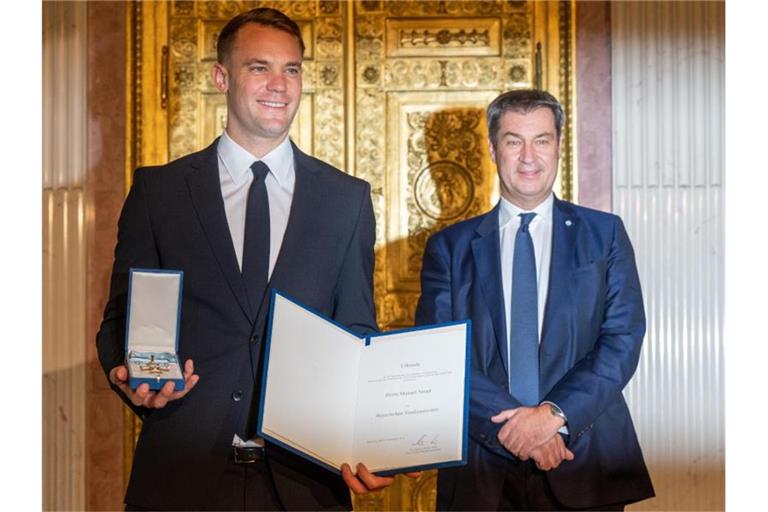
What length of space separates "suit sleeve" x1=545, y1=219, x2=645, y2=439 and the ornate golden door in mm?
1654

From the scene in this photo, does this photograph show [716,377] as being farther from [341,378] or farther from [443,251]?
[341,378]

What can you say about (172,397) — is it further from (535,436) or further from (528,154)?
(528,154)

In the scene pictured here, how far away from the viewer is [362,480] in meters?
2.71

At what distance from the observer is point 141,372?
2.61 metres

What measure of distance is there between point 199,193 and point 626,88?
2495mm

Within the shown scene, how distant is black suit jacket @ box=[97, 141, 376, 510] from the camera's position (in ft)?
9.10

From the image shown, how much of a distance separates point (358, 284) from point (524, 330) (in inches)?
22.5

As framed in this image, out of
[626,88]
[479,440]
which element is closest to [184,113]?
[626,88]

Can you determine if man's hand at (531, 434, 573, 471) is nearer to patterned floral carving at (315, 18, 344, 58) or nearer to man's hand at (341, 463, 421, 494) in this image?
man's hand at (341, 463, 421, 494)

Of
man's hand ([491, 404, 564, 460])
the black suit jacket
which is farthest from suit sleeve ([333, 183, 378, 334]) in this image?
man's hand ([491, 404, 564, 460])

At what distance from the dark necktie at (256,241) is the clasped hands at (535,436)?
769 mm

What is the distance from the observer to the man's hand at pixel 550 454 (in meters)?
3.00

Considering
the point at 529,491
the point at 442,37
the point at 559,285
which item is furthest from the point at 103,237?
the point at 529,491

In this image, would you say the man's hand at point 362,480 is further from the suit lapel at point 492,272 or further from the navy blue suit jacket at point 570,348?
the suit lapel at point 492,272
